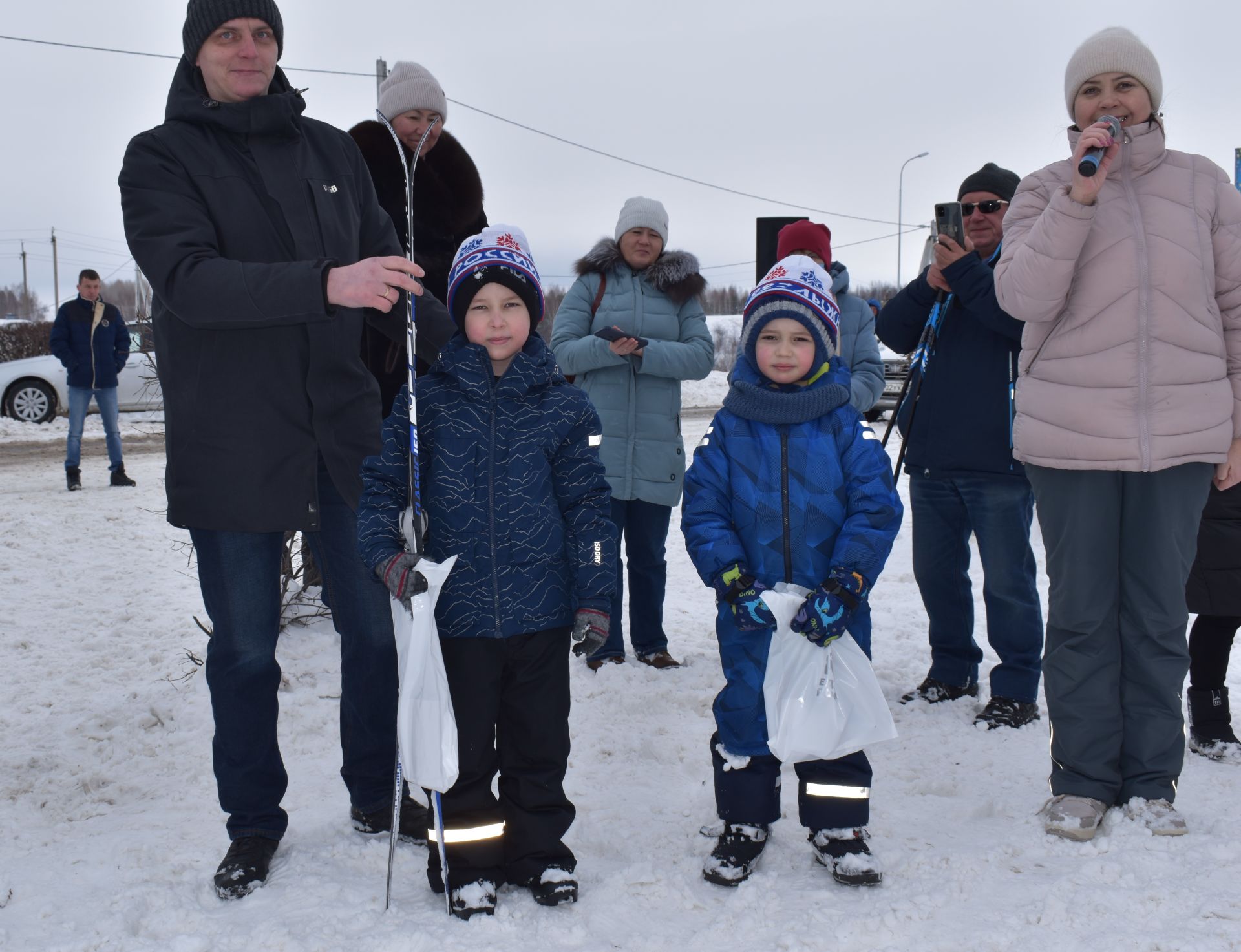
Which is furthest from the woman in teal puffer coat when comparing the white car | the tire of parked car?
the tire of parked car

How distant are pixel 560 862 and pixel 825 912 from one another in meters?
0.69

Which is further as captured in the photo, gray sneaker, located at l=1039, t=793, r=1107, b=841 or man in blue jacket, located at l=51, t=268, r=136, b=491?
man in blue jacket, located at l=51, t=268, r=136, b=491

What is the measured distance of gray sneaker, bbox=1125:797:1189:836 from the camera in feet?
9.25

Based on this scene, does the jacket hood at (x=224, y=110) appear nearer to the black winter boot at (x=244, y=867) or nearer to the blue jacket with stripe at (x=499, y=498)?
the blue jacket with stripe at (x=499, y=498)

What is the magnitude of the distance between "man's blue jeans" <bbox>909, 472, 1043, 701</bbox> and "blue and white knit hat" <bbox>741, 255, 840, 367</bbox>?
51.3 inches

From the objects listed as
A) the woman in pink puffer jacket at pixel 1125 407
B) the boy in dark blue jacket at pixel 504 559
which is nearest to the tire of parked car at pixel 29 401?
the boy in dark blue jacket at pixel 504 559

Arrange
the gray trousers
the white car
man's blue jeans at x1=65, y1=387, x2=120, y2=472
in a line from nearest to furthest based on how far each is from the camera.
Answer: the gray trousers
man's blue jeans at x1=65, y1=387, x2=120, y2=472
the white car

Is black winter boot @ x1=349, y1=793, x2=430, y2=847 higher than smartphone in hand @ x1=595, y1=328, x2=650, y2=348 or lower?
lower

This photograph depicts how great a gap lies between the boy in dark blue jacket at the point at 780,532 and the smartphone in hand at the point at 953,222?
1068 mm

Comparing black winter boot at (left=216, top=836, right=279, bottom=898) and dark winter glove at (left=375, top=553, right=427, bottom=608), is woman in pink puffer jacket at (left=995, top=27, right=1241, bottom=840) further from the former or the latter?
black winter boot at (left=216, top=836, right=279, bottom=898)

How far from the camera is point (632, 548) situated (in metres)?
4.65

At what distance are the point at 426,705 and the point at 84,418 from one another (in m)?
8.49

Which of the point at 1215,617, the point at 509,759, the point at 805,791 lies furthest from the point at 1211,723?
the point at 509,759

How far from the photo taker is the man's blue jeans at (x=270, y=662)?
2.67 metres
